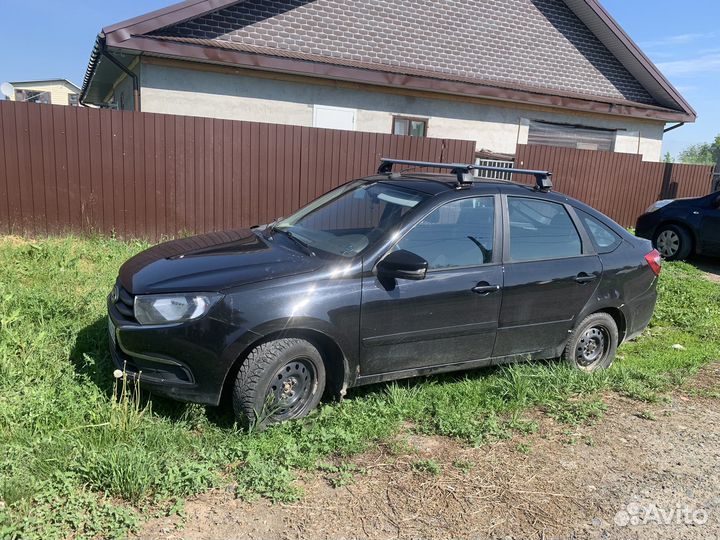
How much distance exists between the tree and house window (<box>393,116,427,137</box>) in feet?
124

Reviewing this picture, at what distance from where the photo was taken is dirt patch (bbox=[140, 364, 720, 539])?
9.33ft

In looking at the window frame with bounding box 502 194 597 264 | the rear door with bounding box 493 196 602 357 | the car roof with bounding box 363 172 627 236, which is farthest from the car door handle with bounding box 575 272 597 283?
the car roof with bounding box 363 172 627 236

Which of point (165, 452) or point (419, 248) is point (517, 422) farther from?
point (165, 452)

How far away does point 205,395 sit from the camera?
343 cm

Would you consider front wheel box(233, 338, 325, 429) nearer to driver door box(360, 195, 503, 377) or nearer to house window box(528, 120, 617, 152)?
driver door box(360, 195, 503, 377)

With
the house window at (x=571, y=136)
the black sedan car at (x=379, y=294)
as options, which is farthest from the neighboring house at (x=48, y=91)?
the black sedan car at (x=379, y=294)

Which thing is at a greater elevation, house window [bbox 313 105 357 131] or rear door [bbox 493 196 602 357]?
house window [bbox 313 105 357 131]

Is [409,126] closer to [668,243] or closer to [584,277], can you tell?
[668,243]

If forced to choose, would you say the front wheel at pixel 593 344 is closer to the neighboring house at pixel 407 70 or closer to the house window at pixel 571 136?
the neighboring house at pixel 407 70

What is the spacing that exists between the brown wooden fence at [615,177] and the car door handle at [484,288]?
838cm

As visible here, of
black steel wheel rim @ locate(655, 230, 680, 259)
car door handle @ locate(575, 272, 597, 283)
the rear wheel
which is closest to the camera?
car door handle @ locate(575, 272, 597, 283)

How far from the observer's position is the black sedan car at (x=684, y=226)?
980 cm

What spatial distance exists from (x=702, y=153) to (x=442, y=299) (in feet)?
172

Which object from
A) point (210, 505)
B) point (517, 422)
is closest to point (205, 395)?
point (210, 505)
